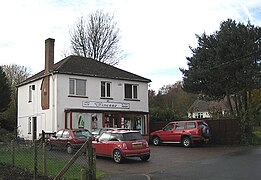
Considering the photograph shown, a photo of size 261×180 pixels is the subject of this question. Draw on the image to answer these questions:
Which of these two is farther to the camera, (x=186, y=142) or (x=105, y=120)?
(x=105, y=120)

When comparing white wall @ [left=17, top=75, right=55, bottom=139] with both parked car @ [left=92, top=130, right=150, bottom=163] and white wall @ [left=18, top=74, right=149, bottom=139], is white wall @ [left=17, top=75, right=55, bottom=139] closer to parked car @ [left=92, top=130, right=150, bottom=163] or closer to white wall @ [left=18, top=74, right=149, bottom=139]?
white wall @ [left=18, top=74, right=149, bottom=139]

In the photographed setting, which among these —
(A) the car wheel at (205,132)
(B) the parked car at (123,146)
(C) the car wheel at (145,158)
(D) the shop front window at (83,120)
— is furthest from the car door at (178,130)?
(B) the parked car at (123,146)

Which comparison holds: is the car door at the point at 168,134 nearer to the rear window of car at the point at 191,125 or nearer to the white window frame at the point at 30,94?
the rear window of car at the point at 191,125

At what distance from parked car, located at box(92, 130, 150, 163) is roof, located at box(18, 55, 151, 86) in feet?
39.5

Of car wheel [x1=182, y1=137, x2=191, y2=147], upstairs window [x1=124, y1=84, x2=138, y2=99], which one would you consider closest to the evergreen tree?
car wheel [x1=182, y1=137, x2=191, y2=147]

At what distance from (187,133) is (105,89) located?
30.8ft

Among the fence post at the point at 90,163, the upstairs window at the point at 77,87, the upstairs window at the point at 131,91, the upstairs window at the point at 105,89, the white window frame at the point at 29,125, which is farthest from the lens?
the upstairs window at the point at 131,91

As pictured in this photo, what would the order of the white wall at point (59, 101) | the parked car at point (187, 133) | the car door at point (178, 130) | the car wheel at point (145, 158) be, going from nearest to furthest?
the car wheel at point (145, 158) < the parked car at point (187, 133) < the car door at point (178, 130) < the white wall at point (59, 101)

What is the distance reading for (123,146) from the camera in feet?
53.3

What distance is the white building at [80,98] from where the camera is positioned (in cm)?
2798

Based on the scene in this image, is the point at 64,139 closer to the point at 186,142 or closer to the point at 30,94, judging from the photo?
the point at 186,142

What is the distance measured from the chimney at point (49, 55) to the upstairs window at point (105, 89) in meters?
4.64

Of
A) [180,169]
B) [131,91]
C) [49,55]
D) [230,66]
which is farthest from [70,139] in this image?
[230,66]

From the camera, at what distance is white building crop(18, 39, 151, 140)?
28.0 metres
